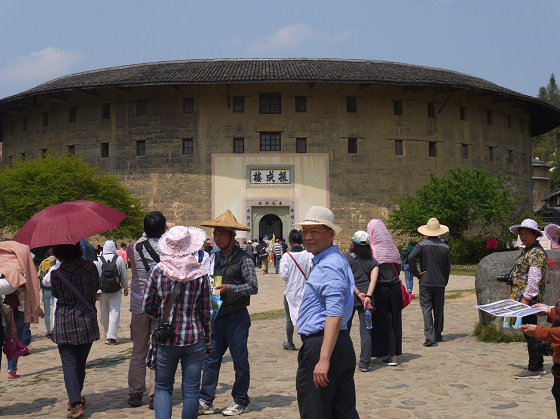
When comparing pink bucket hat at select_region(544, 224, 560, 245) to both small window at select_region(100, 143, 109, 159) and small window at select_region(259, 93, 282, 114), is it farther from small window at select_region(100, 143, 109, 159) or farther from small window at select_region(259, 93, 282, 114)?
small window at select_region(100, 143, 109, 159)

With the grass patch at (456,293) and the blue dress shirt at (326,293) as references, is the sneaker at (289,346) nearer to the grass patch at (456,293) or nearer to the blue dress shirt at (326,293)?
the blue dress shirt at (326,293)

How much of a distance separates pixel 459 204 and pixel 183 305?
22.9m

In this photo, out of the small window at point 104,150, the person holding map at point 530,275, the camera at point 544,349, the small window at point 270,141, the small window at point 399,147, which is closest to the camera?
the camera at point 544,349

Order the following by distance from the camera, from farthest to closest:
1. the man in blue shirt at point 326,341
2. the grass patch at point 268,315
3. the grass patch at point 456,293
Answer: the grass patch at point 456,293
the grass patch at point 268,315
the man in blue shirt at point 326,341

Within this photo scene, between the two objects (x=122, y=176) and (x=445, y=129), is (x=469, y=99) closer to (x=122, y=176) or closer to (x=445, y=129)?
(x=445, y=129)

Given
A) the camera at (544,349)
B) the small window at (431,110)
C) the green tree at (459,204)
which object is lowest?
the camera at (544,349)

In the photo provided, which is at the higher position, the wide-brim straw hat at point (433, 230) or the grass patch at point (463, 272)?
the wide-brim straw hat at point (433, 230)

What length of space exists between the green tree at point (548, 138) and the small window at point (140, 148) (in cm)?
5238

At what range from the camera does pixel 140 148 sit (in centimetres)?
3009

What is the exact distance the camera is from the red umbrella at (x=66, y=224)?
15.7ft

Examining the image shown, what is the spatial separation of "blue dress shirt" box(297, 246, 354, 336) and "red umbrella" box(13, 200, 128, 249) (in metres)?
2.26

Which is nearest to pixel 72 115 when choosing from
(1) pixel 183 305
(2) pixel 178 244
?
(2) pixel 178 244

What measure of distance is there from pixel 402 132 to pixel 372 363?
2459cm

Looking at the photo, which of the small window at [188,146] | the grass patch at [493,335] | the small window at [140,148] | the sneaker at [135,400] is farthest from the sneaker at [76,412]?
the small window at [140,148]
